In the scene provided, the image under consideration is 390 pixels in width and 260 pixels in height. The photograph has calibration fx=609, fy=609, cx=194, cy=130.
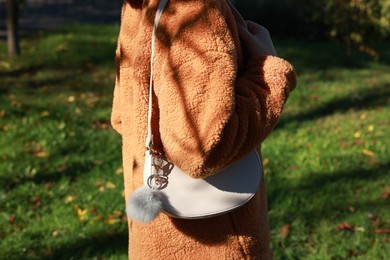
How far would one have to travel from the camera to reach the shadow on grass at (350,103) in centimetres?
624

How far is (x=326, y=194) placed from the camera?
4.35 meters

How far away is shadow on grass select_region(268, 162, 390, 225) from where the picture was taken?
4102 mm

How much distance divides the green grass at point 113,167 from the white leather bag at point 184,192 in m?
2.11

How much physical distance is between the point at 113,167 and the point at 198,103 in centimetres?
355

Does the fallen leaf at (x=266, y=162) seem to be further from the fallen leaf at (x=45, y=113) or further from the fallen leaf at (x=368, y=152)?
the fallen leaf at (x=45, y=113)

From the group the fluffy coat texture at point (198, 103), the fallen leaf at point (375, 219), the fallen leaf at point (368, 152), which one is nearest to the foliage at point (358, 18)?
the fallen leaf at point (368, 152)

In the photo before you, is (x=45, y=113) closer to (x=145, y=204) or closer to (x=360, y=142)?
(x=360, y=142)

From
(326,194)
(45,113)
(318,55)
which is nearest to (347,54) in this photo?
(318,55)

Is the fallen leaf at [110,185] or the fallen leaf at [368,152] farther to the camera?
the fallen leaf at [368,152]

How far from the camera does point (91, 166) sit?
194 inches

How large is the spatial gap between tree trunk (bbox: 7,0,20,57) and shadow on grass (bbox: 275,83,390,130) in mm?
4157

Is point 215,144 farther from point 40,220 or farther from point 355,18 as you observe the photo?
point 355,18

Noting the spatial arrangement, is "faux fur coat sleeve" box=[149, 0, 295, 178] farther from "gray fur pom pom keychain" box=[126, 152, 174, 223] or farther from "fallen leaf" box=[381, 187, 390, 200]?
"fallen leaf" box=[381, 187, 390, 200]

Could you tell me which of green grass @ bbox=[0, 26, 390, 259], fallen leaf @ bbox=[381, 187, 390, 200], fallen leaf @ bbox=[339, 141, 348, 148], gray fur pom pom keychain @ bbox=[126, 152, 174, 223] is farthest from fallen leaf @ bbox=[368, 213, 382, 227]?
gray fur pom pom keychain @ bbox=[126, 152, 174, 223]
